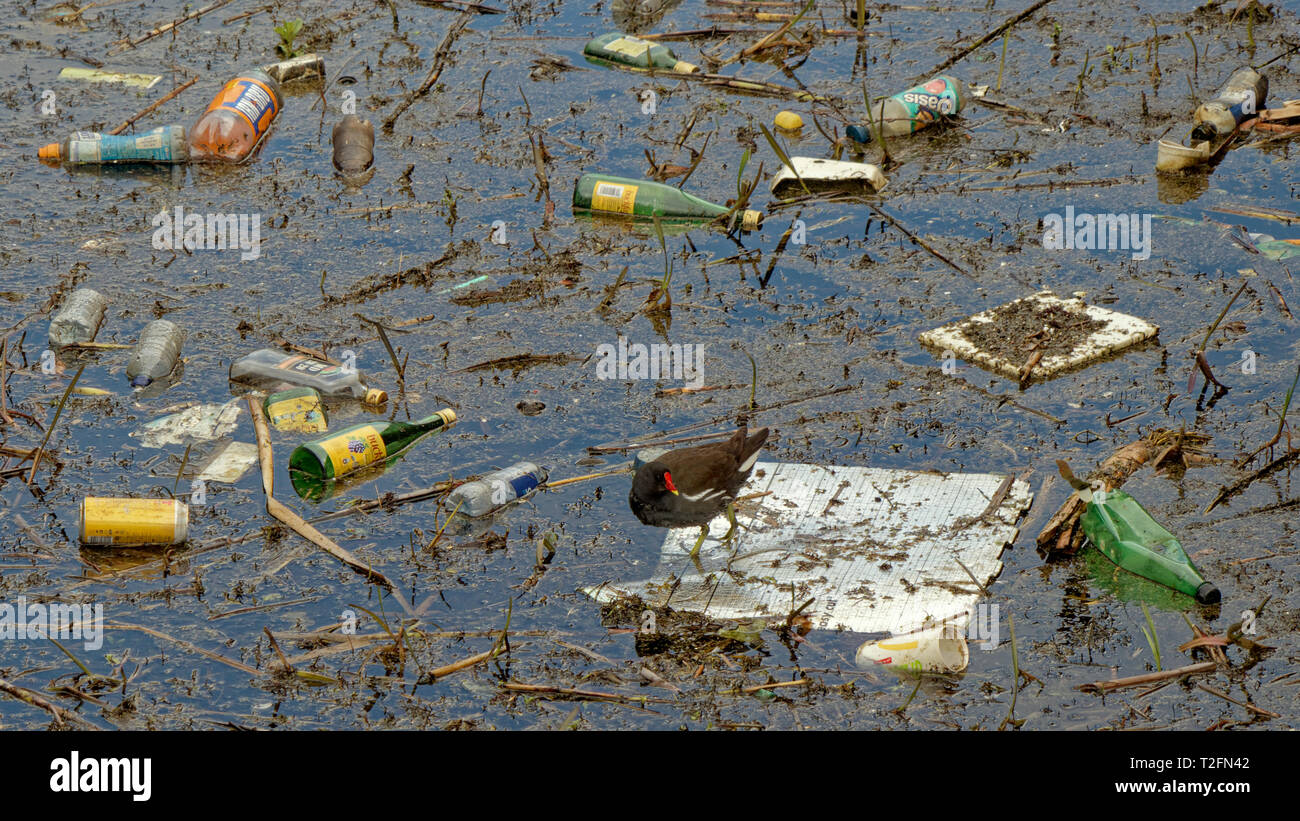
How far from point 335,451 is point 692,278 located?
6.95 feet

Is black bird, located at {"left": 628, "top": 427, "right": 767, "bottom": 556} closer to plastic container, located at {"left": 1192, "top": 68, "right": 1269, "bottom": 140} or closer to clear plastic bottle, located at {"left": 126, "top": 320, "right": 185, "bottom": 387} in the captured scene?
clear plastic bottle, located at {"left": 126, "top": 320, "right": 185, "bottom": 387}

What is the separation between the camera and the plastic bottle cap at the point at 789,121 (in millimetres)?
8078

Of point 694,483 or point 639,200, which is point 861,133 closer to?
point 639,200

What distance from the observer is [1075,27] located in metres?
9.11

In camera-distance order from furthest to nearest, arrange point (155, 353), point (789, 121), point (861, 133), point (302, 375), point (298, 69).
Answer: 1. point (298, 69)
2. point (789, 121)
3. point (861, 133)
4. point (155, 353)
5. point (302, 375)

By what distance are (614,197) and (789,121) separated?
4.40 ft

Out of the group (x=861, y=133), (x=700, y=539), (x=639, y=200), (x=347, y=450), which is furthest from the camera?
(x=861, y=133)

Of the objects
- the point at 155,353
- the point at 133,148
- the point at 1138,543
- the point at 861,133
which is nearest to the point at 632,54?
the point at 861,133

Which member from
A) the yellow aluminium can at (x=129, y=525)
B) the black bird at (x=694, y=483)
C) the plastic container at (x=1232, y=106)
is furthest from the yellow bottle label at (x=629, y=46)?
the yellow aluminium can at (x=129, y=525)

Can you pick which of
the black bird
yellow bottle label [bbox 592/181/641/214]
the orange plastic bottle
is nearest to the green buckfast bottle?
yellow bottle label [bbox 592/181/641/214]

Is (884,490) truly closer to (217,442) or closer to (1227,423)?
(1227,423)

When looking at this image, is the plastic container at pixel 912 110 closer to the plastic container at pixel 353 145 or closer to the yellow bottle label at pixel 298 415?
the plastic container at pixel 353 145

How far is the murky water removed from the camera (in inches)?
174

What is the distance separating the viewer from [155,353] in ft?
20.1
